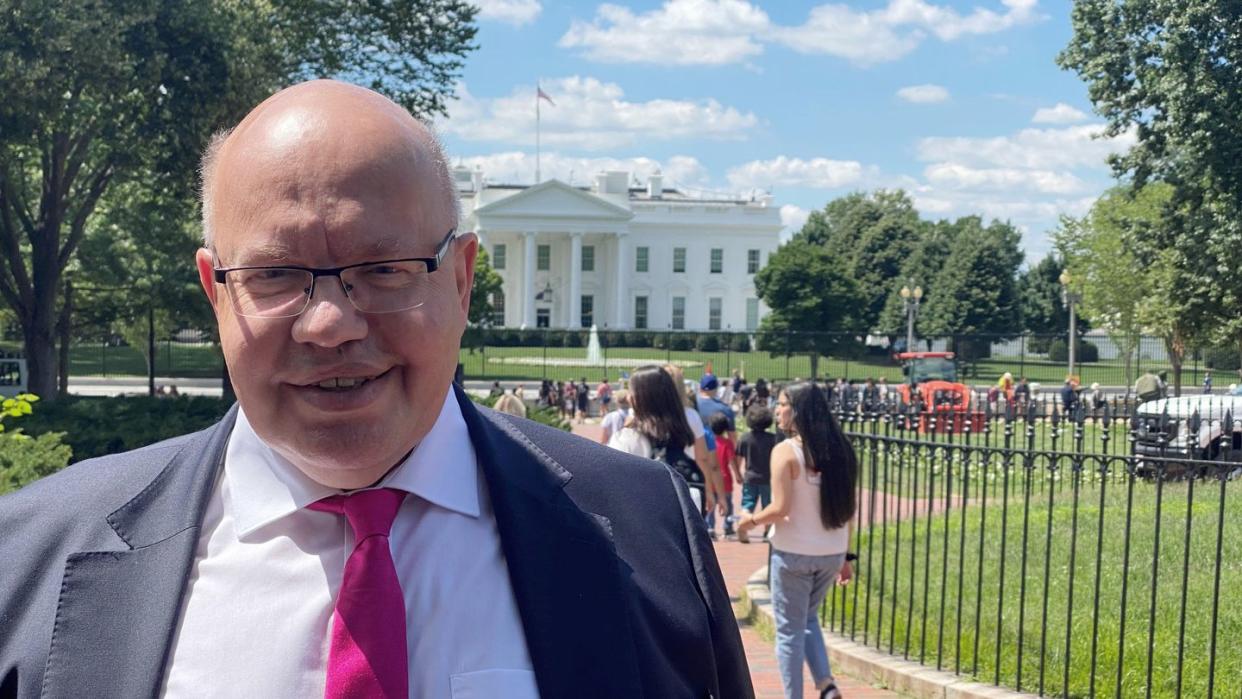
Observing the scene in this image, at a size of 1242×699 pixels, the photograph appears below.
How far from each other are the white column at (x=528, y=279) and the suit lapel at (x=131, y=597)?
85.1 m

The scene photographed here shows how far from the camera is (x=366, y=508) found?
163cm

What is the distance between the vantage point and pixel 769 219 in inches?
3752

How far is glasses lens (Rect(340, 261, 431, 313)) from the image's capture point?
1.56 metres

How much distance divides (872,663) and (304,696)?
5.83 m

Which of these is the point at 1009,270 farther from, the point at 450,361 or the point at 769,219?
the point at 450,361

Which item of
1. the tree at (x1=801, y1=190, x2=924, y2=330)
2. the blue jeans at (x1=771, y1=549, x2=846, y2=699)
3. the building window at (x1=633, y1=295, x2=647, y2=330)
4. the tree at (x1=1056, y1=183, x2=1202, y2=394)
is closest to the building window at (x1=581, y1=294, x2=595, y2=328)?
the building window at (x1=633, y1=295, x2=647, y2=330)

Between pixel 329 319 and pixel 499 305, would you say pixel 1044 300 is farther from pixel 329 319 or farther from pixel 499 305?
pixel 329 319

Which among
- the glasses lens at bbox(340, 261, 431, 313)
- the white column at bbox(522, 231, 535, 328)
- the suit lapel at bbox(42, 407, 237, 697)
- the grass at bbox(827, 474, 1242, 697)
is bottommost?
the grass at bbox(827, 474, 1242, 697)

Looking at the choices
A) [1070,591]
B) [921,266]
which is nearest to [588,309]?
[921,266]

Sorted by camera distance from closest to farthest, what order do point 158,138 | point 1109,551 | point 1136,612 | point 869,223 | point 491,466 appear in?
1. point 491,466
2. point 1136,612
3. point 1109,551
4. point 158,138
5. point 869,223

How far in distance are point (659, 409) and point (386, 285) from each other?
5.61 meters

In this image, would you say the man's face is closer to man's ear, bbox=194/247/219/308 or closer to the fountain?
man's ear, bbox=194/247/219/308

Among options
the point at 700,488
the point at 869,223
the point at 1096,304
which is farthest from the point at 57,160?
the point at 869,223

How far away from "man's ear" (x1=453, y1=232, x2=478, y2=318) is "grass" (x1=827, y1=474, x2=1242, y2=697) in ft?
14.4
